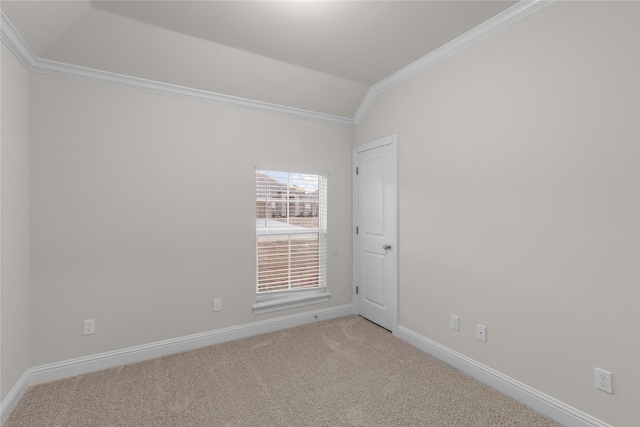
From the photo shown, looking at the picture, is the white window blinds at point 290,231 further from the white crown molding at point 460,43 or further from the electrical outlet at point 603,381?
the electrical outlet at point 603,381

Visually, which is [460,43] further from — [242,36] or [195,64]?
[195,64]

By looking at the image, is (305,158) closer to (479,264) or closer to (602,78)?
(479,264)

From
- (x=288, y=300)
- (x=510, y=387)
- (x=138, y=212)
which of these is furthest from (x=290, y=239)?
(x=510, y=387)

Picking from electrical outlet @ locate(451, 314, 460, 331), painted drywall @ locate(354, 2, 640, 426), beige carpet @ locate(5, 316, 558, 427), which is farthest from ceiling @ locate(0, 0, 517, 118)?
beige carpet @ locate(5, 316, 558, 427)

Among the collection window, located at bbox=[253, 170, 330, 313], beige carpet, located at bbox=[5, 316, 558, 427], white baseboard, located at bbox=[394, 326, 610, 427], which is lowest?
beige carpet, located at bbox=[5, 316, 558, 427]

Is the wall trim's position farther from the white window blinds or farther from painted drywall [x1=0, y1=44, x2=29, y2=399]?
the white window blinds

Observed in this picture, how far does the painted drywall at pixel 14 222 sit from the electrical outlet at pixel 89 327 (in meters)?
0.35

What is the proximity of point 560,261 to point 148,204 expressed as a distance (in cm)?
322

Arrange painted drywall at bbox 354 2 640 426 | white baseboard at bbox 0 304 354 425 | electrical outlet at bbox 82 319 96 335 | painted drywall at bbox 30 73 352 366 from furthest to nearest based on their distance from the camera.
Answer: electrical outlet at bbox 82 319 96 335
painted drywall at bbox 30 73 352 366
white baseboard at bbox 0 304 354 425
painted drywall at bbox 354 2 640 426

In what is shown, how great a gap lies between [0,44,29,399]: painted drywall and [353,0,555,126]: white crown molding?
3035 millimetres

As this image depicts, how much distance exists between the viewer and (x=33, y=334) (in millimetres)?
2332

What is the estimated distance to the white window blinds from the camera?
131 inches

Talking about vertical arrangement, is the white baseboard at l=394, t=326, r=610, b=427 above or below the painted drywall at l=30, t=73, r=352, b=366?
below

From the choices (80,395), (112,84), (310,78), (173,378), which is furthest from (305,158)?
(80,395)
